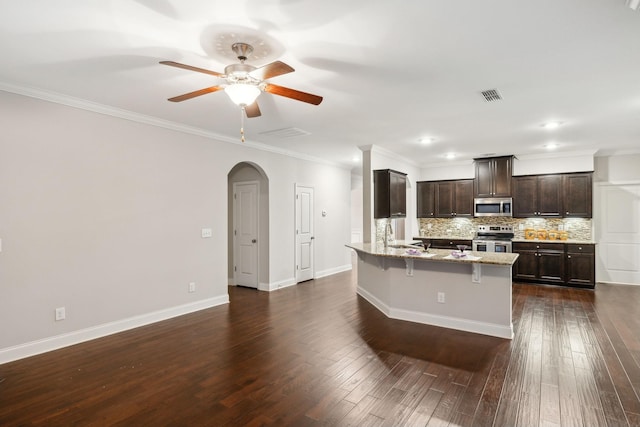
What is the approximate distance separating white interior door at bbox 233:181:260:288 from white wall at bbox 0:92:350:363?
3.49ft

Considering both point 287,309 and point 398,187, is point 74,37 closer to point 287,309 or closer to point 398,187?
A: point 287,309

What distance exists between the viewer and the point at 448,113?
431 centimetres

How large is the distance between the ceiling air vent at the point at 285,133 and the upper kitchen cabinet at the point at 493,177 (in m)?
4.34

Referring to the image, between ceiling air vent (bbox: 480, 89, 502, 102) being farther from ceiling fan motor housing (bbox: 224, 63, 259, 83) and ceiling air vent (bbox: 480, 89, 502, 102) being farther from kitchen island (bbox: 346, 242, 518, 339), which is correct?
ceiling fan motor housing (bbox: 224, 63, 259, 83)

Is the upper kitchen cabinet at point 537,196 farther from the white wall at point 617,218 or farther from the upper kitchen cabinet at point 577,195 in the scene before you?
the white wall at point 617,218

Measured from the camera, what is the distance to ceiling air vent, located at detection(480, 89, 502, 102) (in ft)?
11.6

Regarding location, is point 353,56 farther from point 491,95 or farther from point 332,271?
point 332,271

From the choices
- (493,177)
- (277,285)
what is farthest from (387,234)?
(493,177)

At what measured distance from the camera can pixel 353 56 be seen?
2.77 meters

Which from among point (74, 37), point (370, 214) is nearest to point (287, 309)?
point (370, 214)

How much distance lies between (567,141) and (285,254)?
5.48m

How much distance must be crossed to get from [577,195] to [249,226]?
21.7ft

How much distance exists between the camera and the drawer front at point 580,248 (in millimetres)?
6543

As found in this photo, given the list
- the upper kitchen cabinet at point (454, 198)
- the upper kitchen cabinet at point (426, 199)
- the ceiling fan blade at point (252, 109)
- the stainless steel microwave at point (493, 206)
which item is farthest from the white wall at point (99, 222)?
the stainless steel microwave at point (493, 206)
